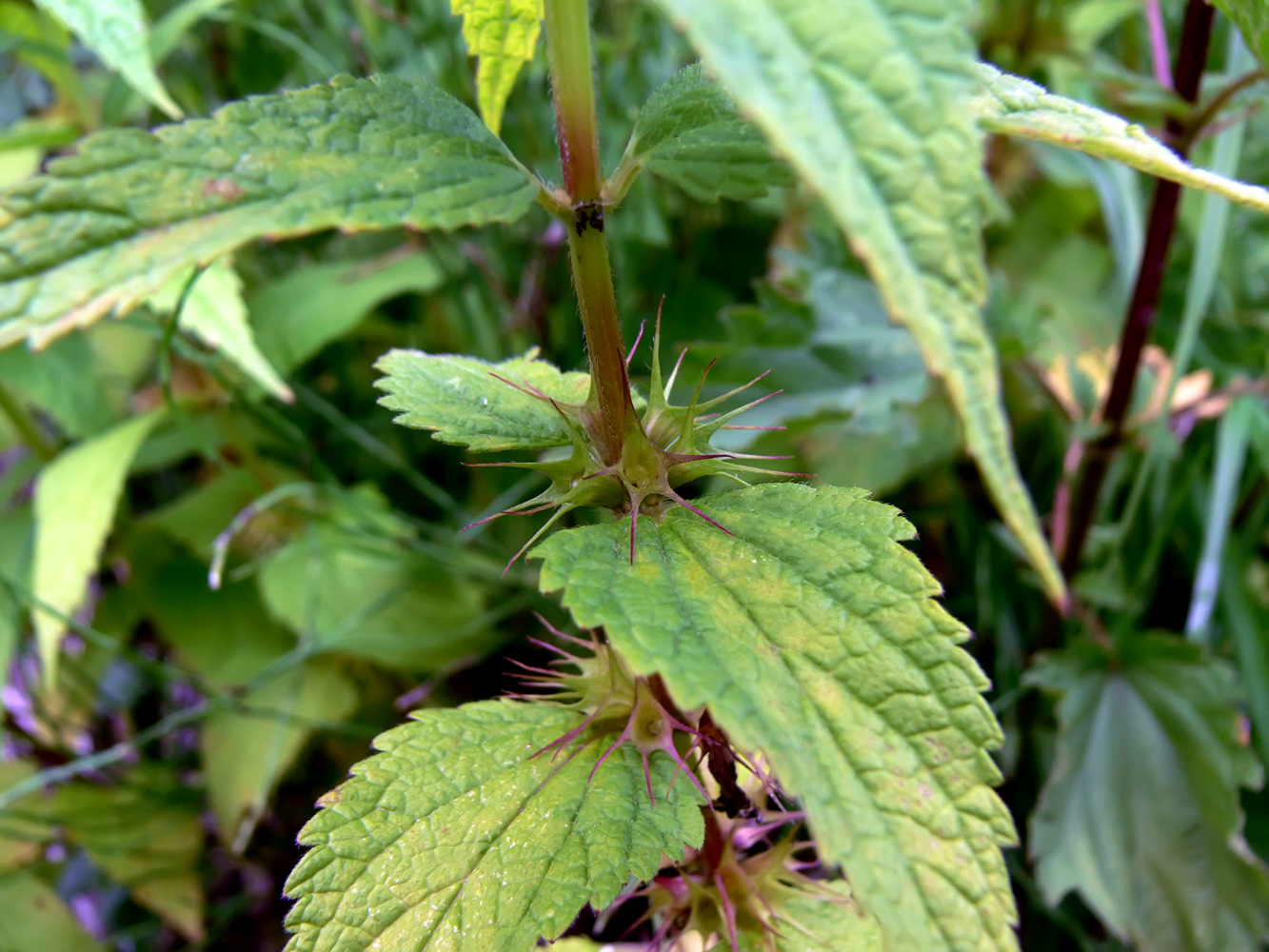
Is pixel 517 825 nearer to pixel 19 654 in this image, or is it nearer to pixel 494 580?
pixel 494 580

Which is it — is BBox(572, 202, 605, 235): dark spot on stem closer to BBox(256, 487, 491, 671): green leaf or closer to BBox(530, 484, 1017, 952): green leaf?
BBox(530, 484, 1017, 952): green leaf

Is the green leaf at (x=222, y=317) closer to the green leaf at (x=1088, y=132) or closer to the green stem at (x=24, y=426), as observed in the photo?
the green stem at (x=24, y=426)

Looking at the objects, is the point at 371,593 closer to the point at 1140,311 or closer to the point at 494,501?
the point at 494,501

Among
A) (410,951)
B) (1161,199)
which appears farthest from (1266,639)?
(410,951)

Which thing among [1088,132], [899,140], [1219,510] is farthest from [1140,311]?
[899,140]

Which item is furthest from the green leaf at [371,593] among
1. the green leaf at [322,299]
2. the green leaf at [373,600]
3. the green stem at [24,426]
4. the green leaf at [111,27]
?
the green leaf at [111,27]

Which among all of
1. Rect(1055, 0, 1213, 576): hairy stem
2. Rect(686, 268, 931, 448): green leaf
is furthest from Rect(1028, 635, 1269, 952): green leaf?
Rect(686, 268, 931, 448): green leaf

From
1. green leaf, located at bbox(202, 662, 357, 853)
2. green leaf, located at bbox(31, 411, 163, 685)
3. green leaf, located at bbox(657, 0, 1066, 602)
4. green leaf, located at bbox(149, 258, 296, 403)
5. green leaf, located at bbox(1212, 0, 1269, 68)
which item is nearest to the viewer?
green leaf, located at bbox(657, 0, 1066, 602)
